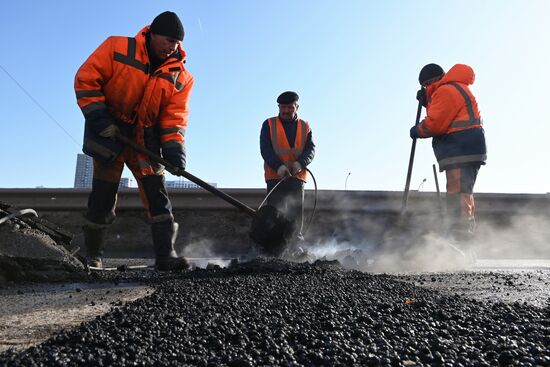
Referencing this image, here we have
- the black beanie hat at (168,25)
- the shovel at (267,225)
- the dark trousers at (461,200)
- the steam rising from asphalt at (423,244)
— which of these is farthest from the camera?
the dark trousers at (461,200)

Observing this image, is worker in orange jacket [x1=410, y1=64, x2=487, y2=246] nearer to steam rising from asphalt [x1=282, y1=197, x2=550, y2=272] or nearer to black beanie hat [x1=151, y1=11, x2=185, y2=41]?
steam rising from asphalt [x1=282, y1=197, x2=550, y2=272]

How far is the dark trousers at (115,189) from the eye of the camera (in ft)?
14.0

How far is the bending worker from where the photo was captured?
590 cm

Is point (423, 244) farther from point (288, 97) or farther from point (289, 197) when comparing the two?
point (288, 97)

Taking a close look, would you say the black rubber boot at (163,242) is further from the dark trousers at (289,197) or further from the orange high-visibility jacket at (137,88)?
the dark trousers at (289,197)

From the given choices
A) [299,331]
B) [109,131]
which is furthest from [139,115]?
[299,331]

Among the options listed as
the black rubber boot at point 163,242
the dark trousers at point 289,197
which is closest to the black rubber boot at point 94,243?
the black rubber boot at point 163,242

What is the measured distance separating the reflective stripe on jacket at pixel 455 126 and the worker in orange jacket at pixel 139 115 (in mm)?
2790

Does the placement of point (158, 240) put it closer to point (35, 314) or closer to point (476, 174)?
point (35, 314)

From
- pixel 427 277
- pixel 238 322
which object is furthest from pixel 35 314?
pixel 427 277

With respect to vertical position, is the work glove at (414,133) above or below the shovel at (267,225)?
above

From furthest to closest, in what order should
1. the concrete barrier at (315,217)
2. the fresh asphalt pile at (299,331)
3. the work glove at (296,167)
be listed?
the concrete barrier at (315,217) → the work glove at (296,167) → the fresh asphalt pile at (299,331)

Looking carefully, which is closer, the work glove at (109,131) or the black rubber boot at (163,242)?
the work glove at (109,131)

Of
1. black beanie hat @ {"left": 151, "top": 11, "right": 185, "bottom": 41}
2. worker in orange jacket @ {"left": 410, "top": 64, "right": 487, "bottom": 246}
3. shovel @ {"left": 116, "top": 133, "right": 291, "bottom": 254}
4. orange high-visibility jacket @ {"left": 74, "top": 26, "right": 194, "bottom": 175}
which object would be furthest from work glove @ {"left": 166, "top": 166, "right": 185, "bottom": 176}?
worker in orange jacket @ {"left": 410, "top": 64, "right": 487, "bottom": 246}
